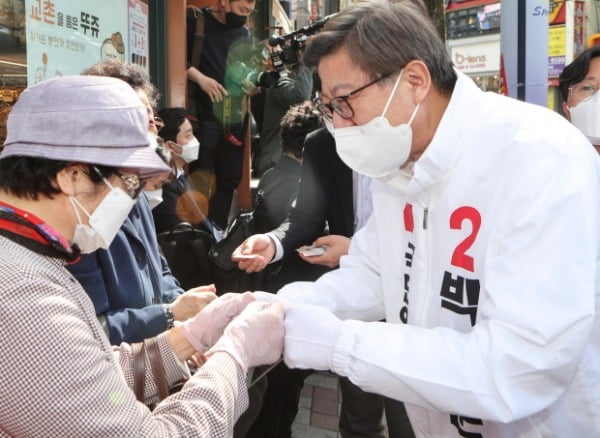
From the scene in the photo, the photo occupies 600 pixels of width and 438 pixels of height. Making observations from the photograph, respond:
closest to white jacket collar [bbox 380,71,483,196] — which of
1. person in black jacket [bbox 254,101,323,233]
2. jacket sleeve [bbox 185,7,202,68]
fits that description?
person in black jacket [bbox 254,101,323,233]

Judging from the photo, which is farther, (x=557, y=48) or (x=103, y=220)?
(x=557, y=48)

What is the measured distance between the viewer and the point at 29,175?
133 centimetres

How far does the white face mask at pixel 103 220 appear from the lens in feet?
4.77

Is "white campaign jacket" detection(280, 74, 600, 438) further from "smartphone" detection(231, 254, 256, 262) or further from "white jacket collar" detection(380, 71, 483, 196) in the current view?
"smartphone" detection(231, 254, 256, 262)

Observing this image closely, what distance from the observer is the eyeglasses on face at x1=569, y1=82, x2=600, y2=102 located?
3.23 m

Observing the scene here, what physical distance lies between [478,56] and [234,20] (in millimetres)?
21196

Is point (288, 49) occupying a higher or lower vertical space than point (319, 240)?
higher

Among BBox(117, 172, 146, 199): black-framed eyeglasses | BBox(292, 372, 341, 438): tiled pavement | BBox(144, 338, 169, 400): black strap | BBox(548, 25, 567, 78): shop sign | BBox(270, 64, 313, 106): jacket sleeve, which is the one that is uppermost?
BBox(548, 25, 567, 78): shop sign

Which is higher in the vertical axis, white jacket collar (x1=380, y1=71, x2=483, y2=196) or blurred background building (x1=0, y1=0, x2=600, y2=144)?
blurred background building (x1=0, y1=0, x2=600, y2=144)

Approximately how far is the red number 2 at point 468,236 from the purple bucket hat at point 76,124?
3.08 ft

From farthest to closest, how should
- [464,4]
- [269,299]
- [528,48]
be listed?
[464,4] < [528,48] < [269,299]

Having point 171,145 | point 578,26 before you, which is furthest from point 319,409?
point 578,26

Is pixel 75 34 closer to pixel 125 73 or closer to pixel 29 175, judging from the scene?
pixel 125 73

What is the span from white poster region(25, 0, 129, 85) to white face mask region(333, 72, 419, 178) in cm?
185
